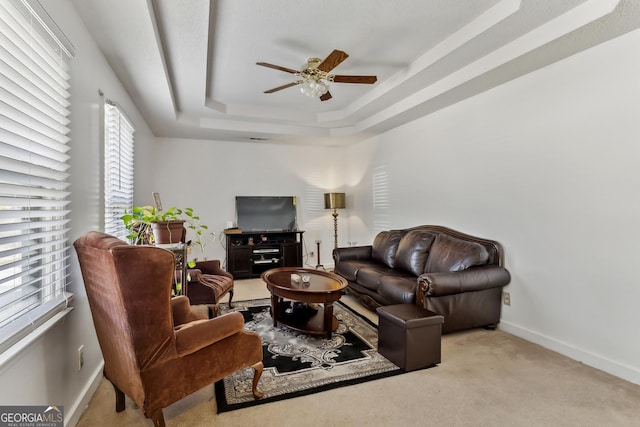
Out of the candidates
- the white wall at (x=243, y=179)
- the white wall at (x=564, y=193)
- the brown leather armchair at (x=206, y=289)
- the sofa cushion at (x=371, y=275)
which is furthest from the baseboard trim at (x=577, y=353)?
the white wall at (x=243, y=179)

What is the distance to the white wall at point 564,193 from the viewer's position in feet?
7.92

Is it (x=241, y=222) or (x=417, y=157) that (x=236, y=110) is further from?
(x=417, y=157)

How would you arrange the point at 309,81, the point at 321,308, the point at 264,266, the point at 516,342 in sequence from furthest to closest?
the point at 264,266, the point at 321,308, the point at 309,81, the point at 516,342

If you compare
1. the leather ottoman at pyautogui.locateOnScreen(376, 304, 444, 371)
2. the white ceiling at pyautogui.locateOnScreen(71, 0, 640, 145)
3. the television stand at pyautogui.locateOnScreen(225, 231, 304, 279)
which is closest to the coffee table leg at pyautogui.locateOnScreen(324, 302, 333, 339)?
the leather ottoman at pyautogui.locateOnScreen(376, 304, 444, 371)

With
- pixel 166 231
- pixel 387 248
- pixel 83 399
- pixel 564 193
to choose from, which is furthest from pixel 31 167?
pixel 387 248

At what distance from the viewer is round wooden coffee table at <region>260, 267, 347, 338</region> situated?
9.52 ft

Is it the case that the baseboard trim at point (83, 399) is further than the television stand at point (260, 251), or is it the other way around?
the television stand at point (260, 251)

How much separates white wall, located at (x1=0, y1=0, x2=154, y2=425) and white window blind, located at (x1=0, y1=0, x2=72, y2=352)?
0.13 metres

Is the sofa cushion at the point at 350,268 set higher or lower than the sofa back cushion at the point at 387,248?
lower

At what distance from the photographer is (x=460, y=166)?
153 inches

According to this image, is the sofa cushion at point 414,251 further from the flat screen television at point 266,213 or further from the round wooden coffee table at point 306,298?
the flat screen television at point 266,213

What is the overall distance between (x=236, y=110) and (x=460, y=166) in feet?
11.0

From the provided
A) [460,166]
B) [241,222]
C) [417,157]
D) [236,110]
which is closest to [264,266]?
[241,222]

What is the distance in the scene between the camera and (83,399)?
199 centimetres
